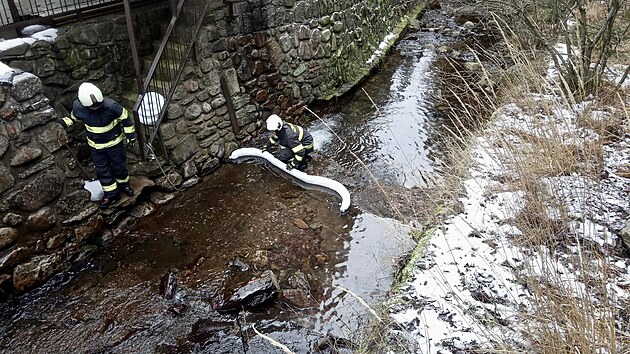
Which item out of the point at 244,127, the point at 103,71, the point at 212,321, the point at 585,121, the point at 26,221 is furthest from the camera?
the point at 244,127

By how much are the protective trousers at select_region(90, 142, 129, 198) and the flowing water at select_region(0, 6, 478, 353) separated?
58 centimetres

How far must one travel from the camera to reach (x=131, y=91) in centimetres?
649

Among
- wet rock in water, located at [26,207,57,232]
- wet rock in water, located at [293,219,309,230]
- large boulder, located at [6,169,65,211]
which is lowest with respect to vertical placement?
wet rock in water, located at [293,219,309,230]

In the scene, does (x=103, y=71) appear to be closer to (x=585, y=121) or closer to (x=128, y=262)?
(x=128, y=262)

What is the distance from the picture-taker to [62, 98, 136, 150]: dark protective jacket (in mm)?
5051

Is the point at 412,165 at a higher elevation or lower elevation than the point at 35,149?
lower

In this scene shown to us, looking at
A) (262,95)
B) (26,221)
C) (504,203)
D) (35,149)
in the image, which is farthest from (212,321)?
(262,95)

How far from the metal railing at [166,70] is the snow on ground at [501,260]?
377 centimetres

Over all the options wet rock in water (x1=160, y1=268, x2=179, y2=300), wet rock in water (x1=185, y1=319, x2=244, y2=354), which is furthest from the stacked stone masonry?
wet rock in water (x1=185, y1=319, x2=244, y2=354)

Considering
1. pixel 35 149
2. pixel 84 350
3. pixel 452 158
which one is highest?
pixel 35 149

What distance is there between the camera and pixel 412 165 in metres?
6.67

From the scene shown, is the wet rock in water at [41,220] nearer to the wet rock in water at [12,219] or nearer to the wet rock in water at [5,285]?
the wet rock in water at [12,219]

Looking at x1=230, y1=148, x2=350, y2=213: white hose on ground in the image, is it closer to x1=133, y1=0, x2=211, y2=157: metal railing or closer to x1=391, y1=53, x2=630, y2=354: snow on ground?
x1=133, y1=0, x2=211, y2=157: metal railing

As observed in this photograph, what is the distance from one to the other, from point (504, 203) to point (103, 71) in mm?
5133
